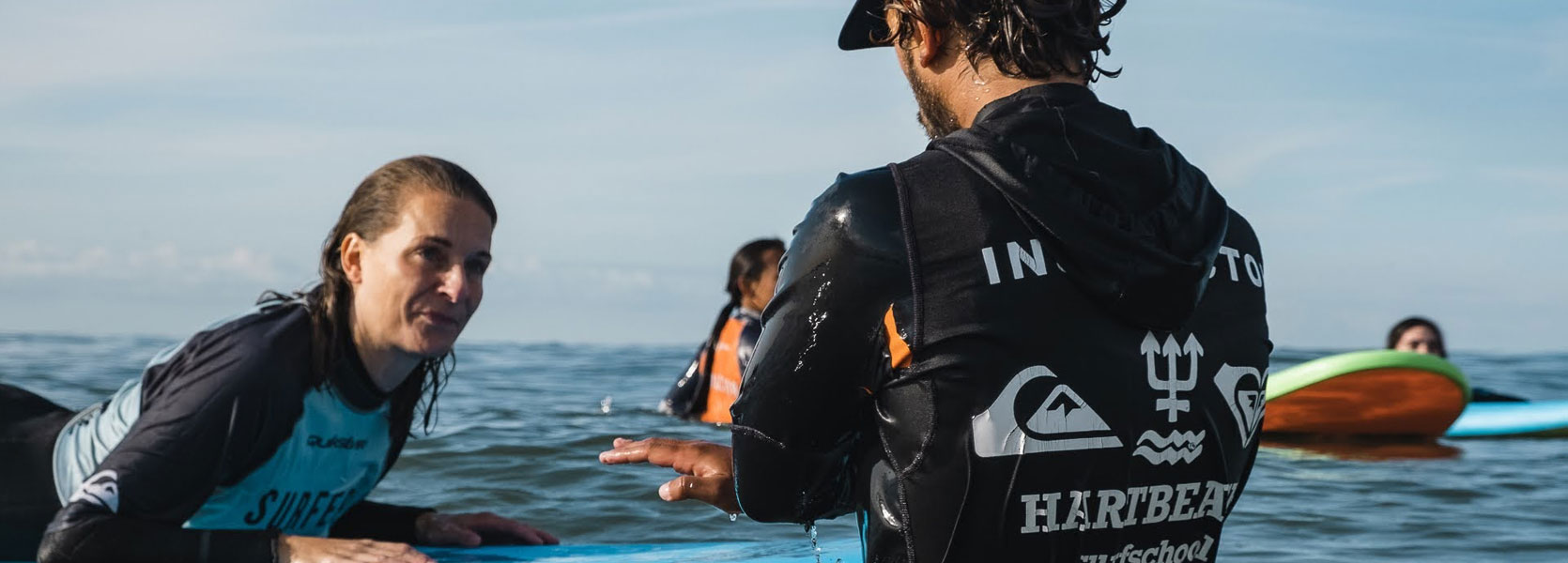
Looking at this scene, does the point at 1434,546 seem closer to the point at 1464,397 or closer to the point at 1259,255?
the point at 1464,397

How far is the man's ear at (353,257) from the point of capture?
360 centimetres

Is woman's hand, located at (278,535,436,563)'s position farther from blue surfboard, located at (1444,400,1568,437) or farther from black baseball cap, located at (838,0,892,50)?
blue surfboard, located at (1444,400,1568,437)

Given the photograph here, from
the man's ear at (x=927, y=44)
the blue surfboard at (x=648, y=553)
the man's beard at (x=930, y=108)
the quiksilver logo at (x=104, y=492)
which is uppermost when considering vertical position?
the man's ear at (x=927, y=44)

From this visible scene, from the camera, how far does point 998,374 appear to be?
1.78 metres

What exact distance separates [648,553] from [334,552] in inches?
44.2

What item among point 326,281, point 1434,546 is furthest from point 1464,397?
point 326,281

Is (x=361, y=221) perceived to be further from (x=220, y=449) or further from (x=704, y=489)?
(x=704, y=489)

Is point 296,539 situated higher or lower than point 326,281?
lower

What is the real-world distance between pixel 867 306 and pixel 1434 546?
4.90 metres

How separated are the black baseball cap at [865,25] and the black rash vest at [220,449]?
1.86 metres

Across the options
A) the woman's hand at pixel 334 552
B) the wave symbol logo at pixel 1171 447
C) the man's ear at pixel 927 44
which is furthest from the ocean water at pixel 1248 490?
the man's ear at pixel 927 44

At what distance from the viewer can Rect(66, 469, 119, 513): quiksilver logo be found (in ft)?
10.5

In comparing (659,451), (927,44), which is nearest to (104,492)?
(659,451)

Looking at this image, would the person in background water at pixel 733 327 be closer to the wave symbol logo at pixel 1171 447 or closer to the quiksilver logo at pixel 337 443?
the quiksilver logo at pixel 337 443
